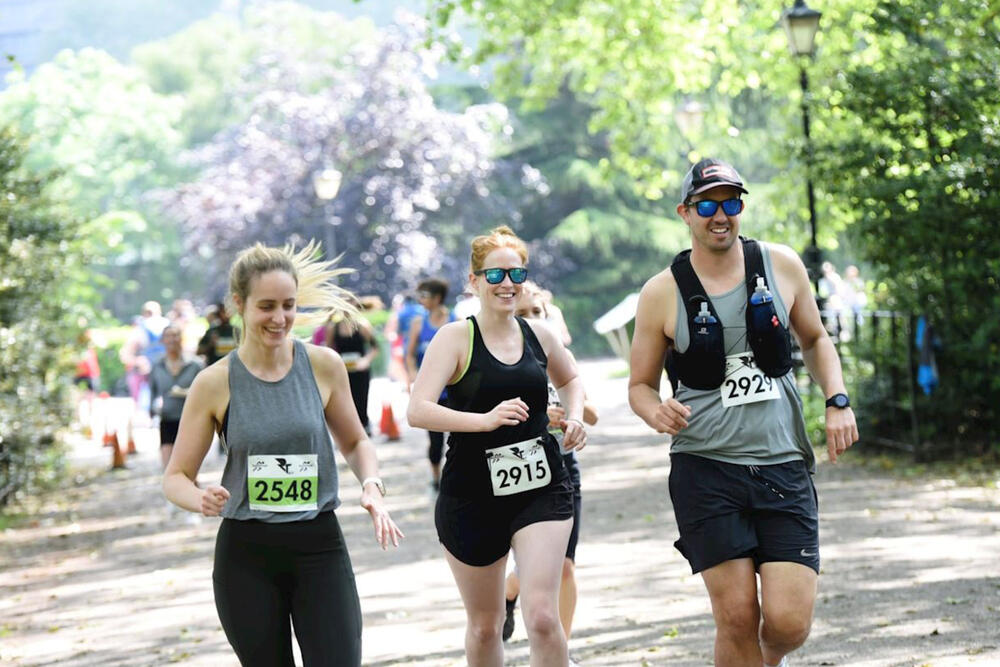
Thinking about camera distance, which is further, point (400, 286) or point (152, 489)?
point (400, 286)

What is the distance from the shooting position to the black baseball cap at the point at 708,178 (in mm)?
5266

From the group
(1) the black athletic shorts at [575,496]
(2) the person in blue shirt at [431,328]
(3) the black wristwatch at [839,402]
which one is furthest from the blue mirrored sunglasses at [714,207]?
(2) the person in blue shirt at [431,328]

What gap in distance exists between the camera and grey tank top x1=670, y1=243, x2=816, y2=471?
5.23 metres

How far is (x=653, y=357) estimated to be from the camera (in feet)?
17.8

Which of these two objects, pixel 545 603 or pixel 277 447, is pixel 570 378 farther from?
pixel 277 447

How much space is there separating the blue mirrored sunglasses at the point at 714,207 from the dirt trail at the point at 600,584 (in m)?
2.53

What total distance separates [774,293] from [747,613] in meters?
1.04

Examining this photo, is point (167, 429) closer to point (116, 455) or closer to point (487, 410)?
point (116, 455)

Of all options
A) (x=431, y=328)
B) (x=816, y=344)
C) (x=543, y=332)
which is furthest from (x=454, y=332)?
(x=431, y=328)

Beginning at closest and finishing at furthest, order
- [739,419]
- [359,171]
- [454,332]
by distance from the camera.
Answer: [739,419], [454,332], [359,171]

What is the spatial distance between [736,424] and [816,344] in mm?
496

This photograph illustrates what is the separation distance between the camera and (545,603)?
5.60 m

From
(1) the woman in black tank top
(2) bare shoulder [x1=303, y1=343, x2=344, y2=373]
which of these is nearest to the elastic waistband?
(2) bare shoulder [x1=303, y1=343, x2=344, y2=373]

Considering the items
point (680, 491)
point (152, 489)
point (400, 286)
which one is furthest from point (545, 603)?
point (400, 286)
